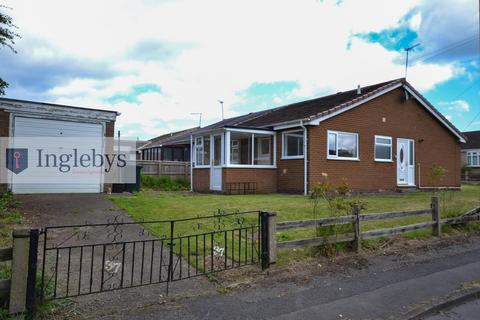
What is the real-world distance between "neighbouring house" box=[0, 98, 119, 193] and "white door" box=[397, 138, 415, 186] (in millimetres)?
13598

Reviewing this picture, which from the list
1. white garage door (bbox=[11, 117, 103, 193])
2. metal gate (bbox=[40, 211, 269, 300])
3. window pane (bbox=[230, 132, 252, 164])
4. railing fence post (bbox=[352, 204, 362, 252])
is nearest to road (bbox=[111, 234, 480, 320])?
railing fence post (bbox=[352, 204, 362, 252])

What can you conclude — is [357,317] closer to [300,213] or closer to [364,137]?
[300,213]

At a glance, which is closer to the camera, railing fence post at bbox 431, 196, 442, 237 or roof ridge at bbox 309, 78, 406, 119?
railing fence post at bbox 431, 196, 442, 237

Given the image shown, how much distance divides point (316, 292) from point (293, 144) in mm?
12193

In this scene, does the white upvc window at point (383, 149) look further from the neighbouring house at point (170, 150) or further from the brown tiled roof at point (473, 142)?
the brown tiled roof at point (473, 142)

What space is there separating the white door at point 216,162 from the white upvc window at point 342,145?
4.74 meters

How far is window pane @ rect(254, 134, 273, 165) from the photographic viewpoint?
1782cm

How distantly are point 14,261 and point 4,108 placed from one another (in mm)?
10738

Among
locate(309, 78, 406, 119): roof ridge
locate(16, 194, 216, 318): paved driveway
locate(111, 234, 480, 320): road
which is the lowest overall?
locate(111, 234, 480, 320): road

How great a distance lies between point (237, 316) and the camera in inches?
162

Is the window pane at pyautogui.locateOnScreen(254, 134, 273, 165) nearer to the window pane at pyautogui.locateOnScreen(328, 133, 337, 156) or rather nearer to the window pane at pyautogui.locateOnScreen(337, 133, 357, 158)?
the window pane at pyautogui.locateOnScreen(328, 133, 337, 156)

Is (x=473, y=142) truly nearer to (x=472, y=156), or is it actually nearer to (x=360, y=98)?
(x=472, y=156)

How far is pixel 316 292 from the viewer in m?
4.95

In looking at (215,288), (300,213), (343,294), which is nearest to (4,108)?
(300,213)
